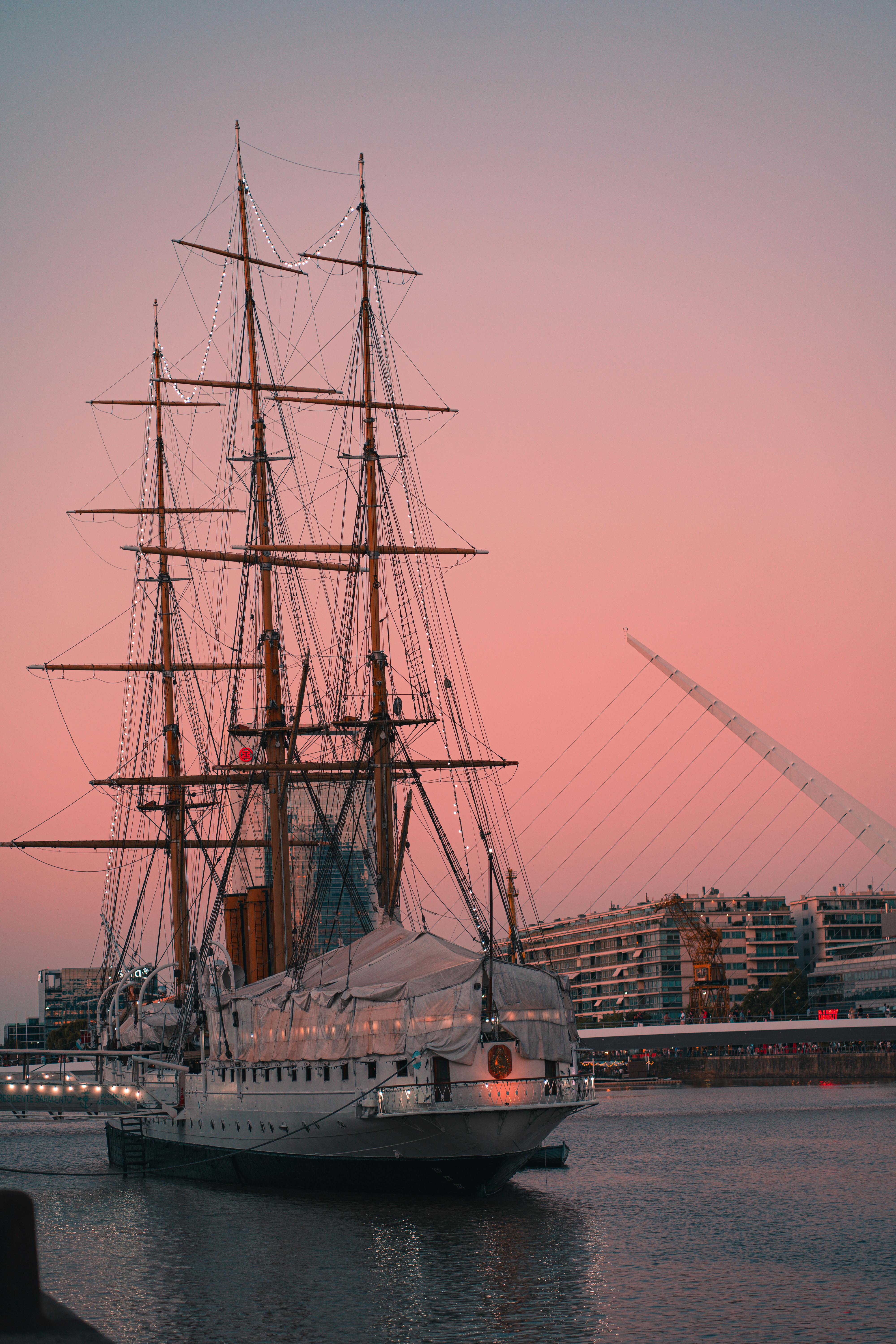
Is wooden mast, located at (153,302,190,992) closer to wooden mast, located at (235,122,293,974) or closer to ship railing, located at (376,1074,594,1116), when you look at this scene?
wooden mast, located at (235,122,293,974)

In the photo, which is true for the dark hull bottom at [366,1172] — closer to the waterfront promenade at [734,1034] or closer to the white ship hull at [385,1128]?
the white ship hull at [385,1128]

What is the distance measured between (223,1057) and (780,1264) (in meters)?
26.6

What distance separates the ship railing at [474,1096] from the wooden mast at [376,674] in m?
16.0

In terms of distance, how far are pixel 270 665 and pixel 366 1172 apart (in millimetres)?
32842

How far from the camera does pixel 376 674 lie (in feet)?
213

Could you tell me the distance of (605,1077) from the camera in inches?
7283

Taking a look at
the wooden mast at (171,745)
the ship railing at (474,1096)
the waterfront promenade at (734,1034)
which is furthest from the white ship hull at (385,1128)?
the waterfront promenade at (734,1034)

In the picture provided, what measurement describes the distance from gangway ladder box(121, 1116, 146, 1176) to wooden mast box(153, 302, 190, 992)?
16.9 meters

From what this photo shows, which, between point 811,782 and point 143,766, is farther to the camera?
point 811,782

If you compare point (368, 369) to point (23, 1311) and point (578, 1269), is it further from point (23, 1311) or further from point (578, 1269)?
point (23, 1311)

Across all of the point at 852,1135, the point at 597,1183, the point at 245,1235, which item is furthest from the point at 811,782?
the point at 245,1235

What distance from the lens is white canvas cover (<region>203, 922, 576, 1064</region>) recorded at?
1706 inches

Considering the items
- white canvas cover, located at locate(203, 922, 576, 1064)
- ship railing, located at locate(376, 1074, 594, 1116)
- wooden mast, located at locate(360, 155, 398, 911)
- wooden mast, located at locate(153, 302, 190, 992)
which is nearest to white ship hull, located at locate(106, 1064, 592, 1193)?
ship railing, located at locate(376, 1074, 594, 1116)

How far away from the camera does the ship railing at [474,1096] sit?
42344 millimetres
